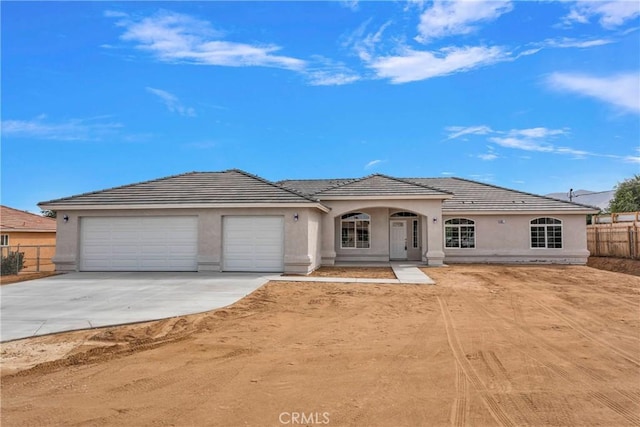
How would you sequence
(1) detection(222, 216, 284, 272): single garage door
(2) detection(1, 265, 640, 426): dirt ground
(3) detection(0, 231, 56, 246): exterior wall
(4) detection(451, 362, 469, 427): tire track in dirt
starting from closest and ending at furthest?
(4) detection(451, 362, 469, 427): tire track in dirt → (2) detection(1, 265, 640, 426): dirt ground → (1) detection(222, 216, 284, 272): single garage door → (3) detection(0, 231, 56, 246): exterior wall

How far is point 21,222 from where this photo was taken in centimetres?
2553

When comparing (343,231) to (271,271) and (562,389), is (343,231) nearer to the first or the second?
(271,271)

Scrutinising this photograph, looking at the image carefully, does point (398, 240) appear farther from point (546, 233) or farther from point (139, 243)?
point (139, 243)

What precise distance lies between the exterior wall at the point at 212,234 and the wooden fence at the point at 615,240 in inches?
700

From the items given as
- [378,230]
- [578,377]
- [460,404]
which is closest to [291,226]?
[378,230]

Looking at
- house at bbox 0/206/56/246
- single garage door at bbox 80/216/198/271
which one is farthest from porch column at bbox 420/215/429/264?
house at bbox 0/206/56/246

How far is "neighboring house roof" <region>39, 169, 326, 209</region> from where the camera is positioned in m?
16.2

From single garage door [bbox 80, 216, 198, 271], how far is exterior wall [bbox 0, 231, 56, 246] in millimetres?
10238

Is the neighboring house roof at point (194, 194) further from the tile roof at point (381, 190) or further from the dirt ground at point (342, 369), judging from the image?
the dirt ground at point (342, 369)

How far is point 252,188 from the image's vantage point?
17188 mm

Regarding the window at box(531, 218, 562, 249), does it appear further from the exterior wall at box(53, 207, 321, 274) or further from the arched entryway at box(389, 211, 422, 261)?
the exterior wall at box(53, 207, 321, 274)

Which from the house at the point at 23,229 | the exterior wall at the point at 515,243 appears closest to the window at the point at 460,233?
the exterior wall at the point at 515,243

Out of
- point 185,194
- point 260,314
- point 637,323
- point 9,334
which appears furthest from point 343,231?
point 9,334

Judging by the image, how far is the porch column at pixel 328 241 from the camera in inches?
779
